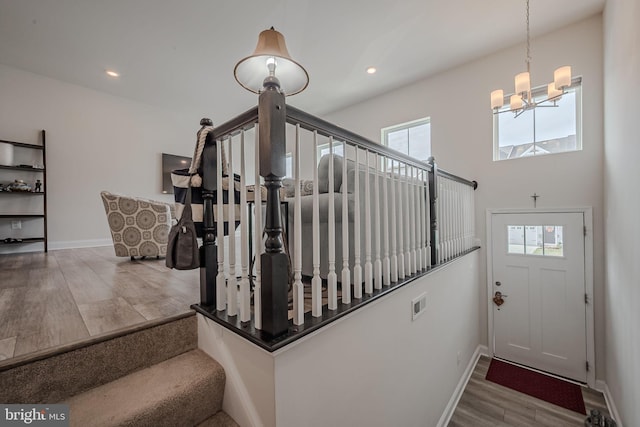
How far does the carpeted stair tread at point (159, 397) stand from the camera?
90 centimetres

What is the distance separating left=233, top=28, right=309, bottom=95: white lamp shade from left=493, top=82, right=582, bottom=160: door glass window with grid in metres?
2.48

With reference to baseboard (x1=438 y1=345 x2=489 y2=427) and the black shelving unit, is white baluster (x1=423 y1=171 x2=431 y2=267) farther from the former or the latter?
the black shelving unit

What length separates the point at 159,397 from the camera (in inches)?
38.6

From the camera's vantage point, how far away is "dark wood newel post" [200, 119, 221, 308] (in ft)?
4.24

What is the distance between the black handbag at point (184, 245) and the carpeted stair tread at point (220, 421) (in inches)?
26.5

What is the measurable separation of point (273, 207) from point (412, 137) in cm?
392

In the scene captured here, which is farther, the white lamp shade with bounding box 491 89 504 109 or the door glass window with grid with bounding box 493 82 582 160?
the door glass window with grid with bounding box 493 82 582 160

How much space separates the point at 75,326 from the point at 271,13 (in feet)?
10.2

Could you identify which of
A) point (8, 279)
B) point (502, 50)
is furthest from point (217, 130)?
point (502, 50)

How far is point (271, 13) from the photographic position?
268 centimetres

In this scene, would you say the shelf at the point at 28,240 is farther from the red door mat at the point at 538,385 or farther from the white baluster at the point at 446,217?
the red door mat at the point at 538,385

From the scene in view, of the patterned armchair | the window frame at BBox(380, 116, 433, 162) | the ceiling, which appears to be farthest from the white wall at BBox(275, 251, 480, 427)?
the patterned armchair

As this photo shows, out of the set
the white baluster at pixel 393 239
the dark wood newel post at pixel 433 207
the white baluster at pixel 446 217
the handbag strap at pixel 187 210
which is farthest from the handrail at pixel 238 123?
the white baluster at pixel 446 217

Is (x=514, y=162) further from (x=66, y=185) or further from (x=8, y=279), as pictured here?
(x=66, y=185)
